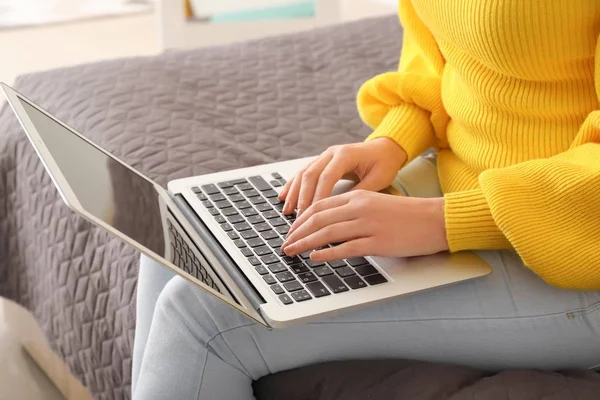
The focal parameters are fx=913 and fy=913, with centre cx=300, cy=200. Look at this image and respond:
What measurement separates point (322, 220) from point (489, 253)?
201 millimetres

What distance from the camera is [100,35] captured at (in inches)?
144

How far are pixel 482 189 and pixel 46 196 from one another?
2.65 ft

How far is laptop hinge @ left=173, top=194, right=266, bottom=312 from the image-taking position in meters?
0.96

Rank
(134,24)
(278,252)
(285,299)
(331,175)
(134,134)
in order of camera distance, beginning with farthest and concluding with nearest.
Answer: (134,24)
(134,134)
(331,175)
(278,252)
(285,299)

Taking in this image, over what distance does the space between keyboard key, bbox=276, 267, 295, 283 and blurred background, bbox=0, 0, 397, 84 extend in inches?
91.5

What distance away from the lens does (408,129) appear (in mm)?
1275

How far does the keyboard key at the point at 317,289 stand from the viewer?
3.13 feet

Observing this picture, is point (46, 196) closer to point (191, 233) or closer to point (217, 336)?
point (191, 233)

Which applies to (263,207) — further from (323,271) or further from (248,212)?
(323,271)

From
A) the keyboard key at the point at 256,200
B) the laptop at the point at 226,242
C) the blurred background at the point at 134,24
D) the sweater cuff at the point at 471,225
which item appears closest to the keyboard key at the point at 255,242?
the laptop at the point at 226,242

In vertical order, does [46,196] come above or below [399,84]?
below

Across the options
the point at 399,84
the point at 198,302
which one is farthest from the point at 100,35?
the point at 198,302

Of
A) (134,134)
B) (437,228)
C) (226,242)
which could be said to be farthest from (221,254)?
(134,134)

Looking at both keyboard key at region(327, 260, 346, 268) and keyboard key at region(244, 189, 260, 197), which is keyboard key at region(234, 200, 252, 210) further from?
keyboard key at region(327, 260, 346, 268)
